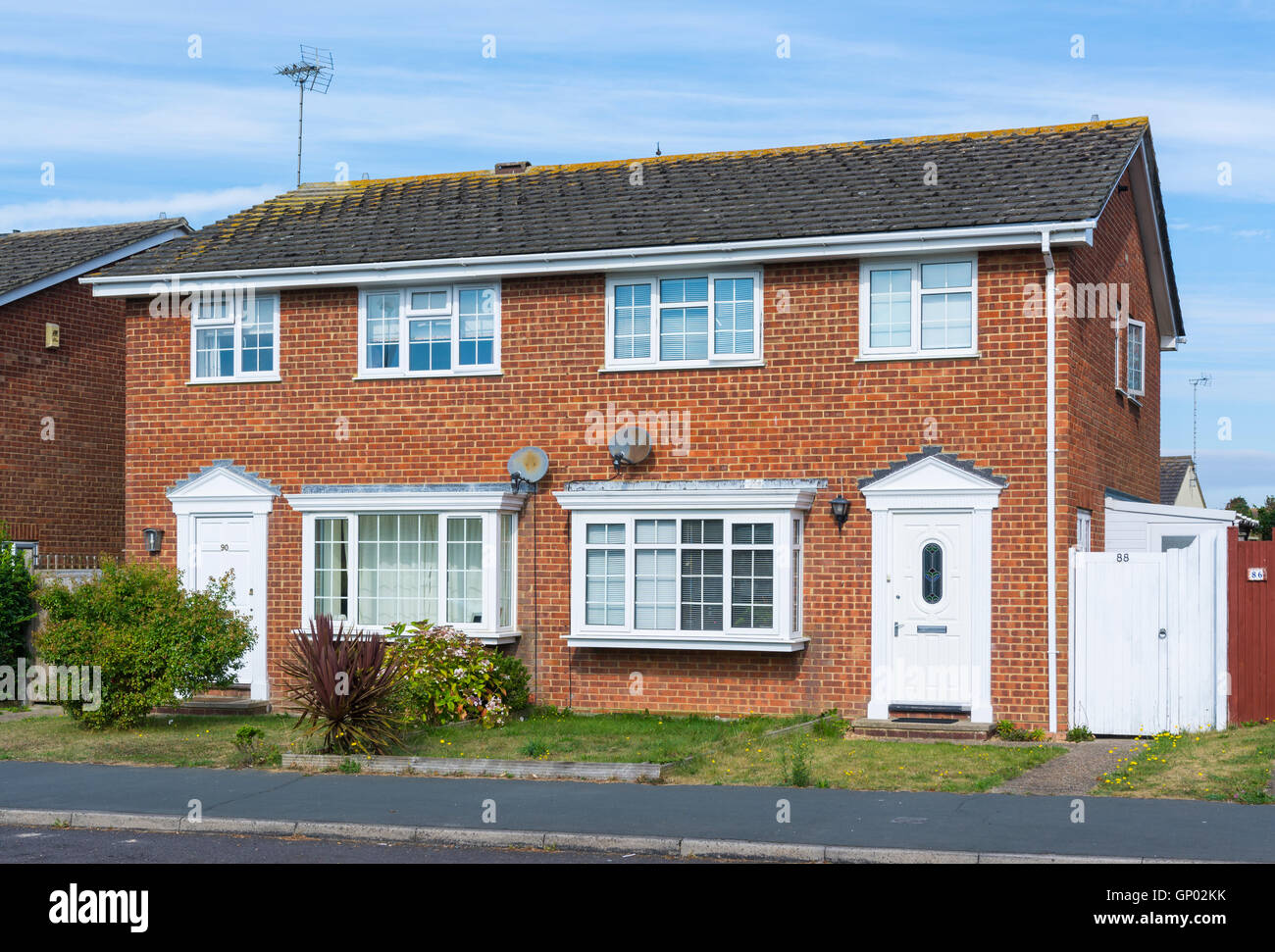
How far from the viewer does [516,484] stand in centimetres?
1730

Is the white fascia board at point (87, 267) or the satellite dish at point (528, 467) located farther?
the white fascia board at point (87, 267)

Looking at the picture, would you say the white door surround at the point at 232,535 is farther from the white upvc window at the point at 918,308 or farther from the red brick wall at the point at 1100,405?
the red brick wall at the point at 1100,405

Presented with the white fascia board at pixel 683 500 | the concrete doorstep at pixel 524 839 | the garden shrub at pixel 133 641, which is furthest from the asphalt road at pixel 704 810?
the white fascia board at pixel 683 500

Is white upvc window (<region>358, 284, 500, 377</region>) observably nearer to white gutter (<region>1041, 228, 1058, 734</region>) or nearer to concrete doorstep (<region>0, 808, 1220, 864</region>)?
white gutter (<region>1041, 228, 1058, 734</region>)

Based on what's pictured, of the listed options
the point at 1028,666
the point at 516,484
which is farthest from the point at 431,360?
the point at 1028,666

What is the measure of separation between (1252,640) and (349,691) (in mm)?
9063

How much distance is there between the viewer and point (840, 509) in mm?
16078

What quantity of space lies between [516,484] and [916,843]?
28.6 feet

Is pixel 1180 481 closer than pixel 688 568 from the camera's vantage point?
No

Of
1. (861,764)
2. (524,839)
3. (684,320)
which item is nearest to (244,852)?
(524,839)

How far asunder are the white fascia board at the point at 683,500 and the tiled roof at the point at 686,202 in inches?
112

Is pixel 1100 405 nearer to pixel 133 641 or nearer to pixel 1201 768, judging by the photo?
pixel 1201 768

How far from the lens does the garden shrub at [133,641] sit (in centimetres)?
1576

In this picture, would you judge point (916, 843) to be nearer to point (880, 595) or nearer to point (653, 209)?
point (880, 595)
